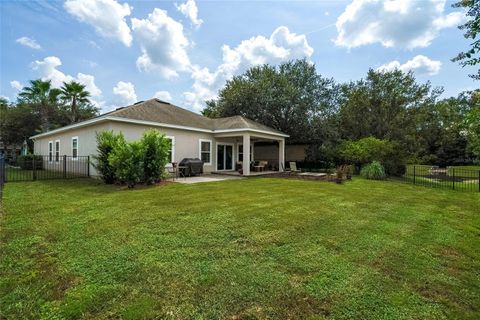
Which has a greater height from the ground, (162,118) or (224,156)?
(162,118)

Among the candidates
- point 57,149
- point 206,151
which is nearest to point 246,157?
point 206,151

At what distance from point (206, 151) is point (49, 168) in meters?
13.6

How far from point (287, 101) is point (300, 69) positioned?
4.02m

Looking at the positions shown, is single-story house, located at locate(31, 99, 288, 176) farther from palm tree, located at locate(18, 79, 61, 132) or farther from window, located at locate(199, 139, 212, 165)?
palm tree, located at locate(18, 79, 61, 132)

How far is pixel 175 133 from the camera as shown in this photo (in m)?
15.0

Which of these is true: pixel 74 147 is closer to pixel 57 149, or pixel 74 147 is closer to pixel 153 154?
pixel 57 149

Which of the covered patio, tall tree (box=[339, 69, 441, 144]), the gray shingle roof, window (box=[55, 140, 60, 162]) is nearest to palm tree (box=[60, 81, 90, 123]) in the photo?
window (box=[55, 140, 60, 162])

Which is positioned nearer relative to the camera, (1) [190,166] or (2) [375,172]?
(1) [190,166]

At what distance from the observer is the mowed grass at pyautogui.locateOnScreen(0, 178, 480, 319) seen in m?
2.65

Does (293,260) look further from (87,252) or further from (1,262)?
(1,262)

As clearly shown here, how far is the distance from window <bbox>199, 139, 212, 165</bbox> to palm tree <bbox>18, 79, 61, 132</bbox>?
62.4 ft

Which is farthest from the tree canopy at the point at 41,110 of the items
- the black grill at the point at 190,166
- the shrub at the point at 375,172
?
the shrub at the point at 375,172

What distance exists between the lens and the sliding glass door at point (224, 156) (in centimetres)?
1824

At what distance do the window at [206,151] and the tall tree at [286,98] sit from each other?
739 centimetres
